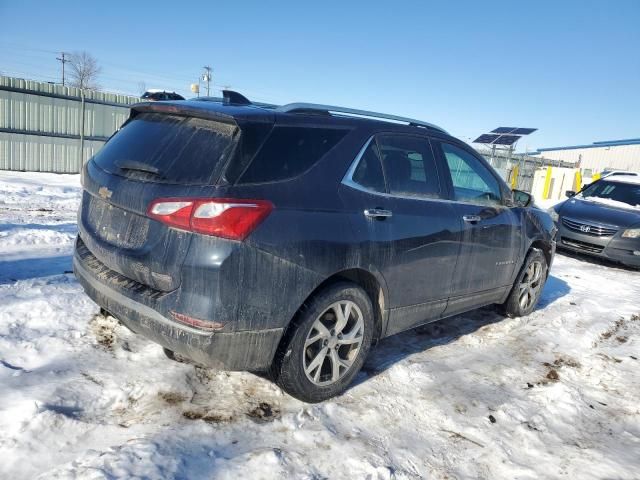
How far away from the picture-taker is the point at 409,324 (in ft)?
11.6

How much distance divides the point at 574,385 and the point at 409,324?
1319 millimetres

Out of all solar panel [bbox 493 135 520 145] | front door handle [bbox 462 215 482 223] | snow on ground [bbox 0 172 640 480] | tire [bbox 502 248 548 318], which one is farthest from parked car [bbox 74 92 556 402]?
solar panel [bbox 493 135 520 145]

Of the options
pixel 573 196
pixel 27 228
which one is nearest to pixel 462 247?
pixel 27 228

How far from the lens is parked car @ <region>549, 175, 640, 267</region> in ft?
26.1

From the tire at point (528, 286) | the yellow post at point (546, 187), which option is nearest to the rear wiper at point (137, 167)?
the tire at point (528, 286)

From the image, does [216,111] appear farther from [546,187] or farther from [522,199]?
[546,187]

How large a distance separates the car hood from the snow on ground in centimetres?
443

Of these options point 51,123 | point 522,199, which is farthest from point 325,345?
point 51,123

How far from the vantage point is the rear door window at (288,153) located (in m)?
2.58

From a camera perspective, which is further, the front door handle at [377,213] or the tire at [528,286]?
the tire at [528,286]

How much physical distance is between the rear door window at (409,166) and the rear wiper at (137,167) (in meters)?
1.46

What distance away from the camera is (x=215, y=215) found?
2.39 metres

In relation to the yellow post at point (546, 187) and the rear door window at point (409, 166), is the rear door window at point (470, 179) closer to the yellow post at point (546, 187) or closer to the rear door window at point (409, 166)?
the rear door window at point (409, 166)

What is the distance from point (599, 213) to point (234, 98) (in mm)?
7552
